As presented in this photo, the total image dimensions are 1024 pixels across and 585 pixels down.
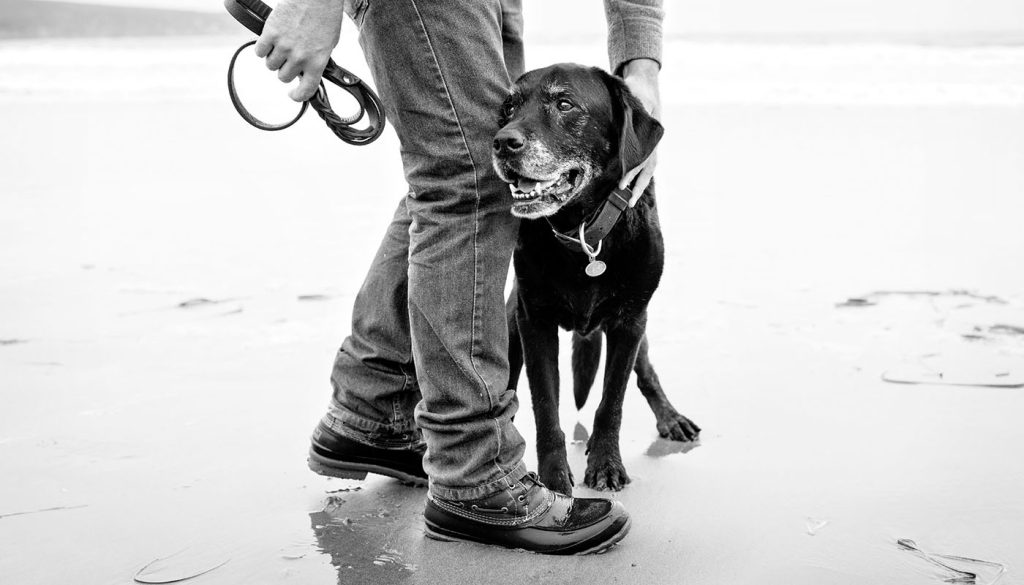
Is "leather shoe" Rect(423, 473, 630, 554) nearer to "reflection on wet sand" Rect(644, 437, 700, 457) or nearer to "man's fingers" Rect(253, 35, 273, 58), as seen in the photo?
"reflection on wet sand" Rect(644, 437, 700, 457)

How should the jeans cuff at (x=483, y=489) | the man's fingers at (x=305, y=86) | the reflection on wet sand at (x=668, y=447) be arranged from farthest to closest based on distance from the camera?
the reflection on wet sand at (x=668, y=447)
the jeans cuff at (x=483, y=489)
the man's fingers at (x=305, y=86)

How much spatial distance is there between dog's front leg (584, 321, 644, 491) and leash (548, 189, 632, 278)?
0.26 metres

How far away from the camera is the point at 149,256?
5.06 m

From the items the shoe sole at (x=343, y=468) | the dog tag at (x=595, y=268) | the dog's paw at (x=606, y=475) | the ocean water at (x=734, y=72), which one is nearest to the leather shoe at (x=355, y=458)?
the shoe sole at (x=343, y=468)

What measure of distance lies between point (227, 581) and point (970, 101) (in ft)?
31.7

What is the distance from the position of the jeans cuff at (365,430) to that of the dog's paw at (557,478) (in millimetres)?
355

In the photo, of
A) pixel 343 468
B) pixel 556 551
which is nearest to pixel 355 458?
pixel 343 468

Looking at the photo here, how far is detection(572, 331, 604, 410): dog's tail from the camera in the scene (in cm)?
317

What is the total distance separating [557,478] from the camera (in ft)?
8.66

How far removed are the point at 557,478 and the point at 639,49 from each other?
1198mm

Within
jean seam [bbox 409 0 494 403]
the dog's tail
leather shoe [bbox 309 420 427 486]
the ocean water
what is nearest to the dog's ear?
jean seam [bbox 409 0 494 403]

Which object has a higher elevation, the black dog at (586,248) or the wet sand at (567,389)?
the black dog at (586,248)

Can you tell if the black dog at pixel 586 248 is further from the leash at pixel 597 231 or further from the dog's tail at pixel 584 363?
the dog's tail at pixel 584 363

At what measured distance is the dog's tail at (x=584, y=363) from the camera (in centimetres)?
317
